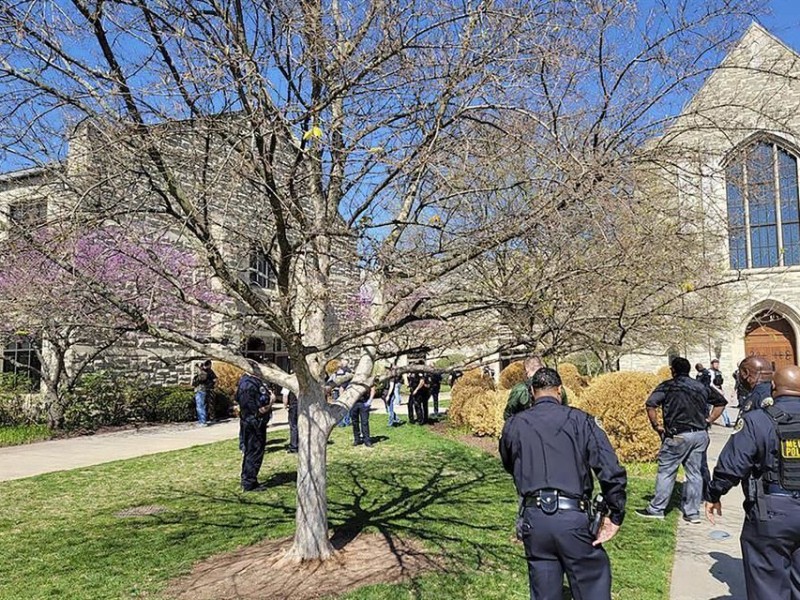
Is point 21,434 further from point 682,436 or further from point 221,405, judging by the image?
point 682,436

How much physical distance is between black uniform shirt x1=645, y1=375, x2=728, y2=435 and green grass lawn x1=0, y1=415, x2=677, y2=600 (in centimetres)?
Result: 105

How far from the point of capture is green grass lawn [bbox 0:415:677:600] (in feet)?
15.9

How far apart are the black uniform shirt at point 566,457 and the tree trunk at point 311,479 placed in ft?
6.67

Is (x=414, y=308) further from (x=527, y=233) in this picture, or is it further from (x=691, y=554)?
(x=691, y=554)

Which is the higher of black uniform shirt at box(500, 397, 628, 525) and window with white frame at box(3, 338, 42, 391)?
window with white frame at box(3, 338, 42, 391)

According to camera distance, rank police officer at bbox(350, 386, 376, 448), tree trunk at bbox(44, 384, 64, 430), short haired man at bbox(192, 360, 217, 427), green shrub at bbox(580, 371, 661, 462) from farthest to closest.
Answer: short haired man at bbox(192, 360, 217, 427) → tree trunk at bbox(44, 384, 64, 430) → police officer at bbox(350, 386, 376, 448) → green shrub at bbox(580, 371, 661, 462)

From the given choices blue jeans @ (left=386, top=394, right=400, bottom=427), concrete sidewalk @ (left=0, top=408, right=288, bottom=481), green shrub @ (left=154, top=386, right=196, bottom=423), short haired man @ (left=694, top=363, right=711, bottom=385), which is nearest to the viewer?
short haired man @ (left=694, top=363, right=711, bottom=385)

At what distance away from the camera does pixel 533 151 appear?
432 cm

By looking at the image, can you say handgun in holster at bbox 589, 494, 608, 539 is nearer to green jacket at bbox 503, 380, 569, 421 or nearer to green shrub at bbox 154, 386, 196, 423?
green jacket at bbox 503, 380, 569, 421

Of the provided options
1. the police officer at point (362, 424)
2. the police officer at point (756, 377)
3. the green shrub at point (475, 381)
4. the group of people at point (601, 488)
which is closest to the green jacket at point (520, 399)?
the police officer at point (756, 377)

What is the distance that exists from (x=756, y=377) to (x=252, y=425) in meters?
5.85

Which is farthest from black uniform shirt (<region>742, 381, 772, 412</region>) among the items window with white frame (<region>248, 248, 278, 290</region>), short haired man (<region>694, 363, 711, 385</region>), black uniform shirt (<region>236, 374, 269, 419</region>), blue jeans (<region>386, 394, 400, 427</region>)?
blue jeans (<region>386, 394, 400, 427</region>)

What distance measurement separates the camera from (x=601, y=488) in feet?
11.3

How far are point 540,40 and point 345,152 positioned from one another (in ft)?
4.93
